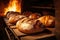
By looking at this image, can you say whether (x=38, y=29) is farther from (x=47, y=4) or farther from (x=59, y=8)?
(x=47, y=4)

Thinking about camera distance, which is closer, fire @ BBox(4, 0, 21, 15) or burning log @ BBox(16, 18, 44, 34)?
burning log @ BBox(16, 18, 44, 34)

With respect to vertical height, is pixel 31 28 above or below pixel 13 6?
below

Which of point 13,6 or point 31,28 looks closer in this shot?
point 31,28

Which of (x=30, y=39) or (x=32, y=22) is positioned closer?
(x=30, y=39)

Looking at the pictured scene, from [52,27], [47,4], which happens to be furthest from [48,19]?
[47,4]

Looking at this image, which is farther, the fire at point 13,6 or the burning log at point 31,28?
the fire at point 13,6

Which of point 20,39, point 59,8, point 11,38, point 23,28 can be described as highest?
point 59,8

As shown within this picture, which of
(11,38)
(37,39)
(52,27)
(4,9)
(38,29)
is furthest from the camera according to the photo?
(4,9)

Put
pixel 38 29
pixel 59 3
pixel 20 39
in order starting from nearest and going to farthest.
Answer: pixel 59 3 → pixel 20 39 → pixel 38 29

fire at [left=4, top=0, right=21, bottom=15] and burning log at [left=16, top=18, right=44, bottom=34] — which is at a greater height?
fire at [left=4, top=0, right=21, bottom=15]

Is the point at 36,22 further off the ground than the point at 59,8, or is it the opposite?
the point at 59,8

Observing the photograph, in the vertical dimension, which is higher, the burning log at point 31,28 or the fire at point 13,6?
the fire at point 13,6
